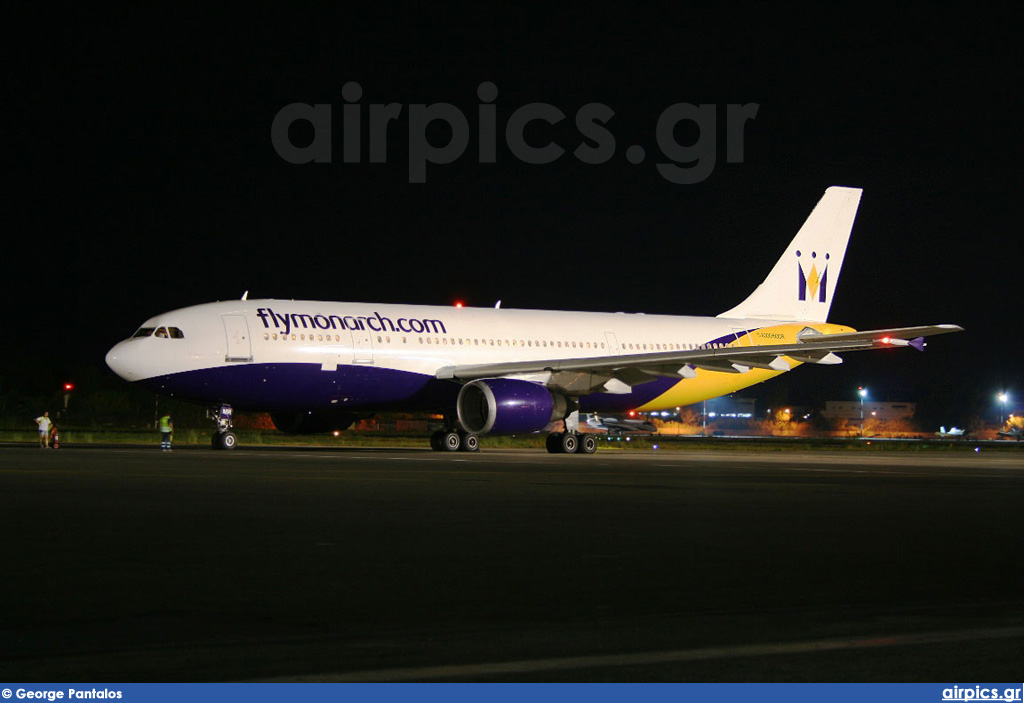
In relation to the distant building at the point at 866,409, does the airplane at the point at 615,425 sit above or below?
below

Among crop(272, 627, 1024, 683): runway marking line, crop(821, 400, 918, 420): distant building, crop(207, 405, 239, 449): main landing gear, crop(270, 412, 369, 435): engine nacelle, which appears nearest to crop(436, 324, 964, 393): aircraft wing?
crop(270, 412, 369, 435): engine nacelle

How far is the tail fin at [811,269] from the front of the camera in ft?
153

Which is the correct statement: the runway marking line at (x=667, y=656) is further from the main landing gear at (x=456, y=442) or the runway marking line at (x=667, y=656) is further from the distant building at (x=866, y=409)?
the distant building at (x=866, y=409)

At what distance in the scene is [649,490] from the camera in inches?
762

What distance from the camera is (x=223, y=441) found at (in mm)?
35688

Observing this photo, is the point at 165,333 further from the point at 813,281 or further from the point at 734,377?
the point at 813,281

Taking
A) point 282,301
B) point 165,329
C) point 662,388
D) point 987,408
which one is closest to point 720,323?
point 662,388

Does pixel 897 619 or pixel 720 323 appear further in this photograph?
pixel 720 323

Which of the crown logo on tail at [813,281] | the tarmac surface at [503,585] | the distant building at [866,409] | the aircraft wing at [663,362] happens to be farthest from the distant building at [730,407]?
the tarmac surface at [503,585]

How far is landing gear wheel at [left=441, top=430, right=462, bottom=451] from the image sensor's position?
38.1 m

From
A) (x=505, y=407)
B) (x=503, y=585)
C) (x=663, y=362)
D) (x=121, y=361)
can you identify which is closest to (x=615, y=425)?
(x=663, y=362)

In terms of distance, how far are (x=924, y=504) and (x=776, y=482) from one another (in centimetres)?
498

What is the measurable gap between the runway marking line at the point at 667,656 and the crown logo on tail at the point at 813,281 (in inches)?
1603

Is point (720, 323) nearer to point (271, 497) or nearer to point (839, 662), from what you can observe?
point (271, 497)
